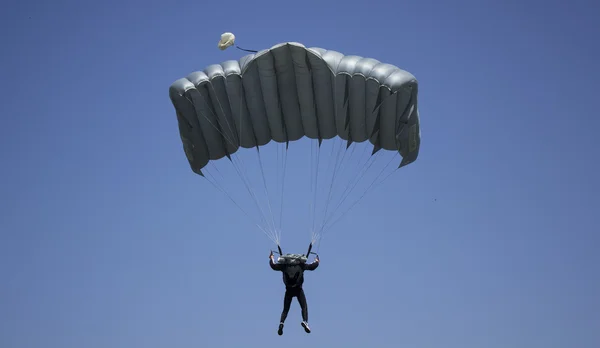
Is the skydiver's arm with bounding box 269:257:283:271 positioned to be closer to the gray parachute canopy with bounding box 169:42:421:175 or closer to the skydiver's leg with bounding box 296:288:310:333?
the skydiver's leg with bounding box 296:288:310:333

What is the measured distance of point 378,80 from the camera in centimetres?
2609

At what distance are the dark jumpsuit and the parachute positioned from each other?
2.47 ft

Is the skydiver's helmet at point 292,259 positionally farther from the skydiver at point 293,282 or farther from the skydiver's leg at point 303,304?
the skydiver's leg at point 303,304

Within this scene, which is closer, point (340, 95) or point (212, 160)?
point (340, 95)

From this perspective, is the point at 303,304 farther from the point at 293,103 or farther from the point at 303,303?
the point at 293,103

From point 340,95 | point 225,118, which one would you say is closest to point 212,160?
point 225,118

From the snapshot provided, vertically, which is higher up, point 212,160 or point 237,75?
point 237,75

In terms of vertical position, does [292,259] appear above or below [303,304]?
above

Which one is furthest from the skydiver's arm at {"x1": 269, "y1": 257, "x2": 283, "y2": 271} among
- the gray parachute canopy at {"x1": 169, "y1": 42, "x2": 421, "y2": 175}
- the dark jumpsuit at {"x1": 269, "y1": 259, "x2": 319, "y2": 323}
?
the gray parachute canopy at {"x1": 169, "y1": 42, "x2": 421, "y2": 175}

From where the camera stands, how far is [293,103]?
27609 millimetres

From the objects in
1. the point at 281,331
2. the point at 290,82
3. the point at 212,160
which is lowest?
the point at 281,331

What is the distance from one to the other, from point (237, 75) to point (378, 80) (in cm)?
327

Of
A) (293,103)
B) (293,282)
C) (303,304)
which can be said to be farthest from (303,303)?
(293,103)

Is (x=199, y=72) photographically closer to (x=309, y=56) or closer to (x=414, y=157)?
(x=309, y=56)
